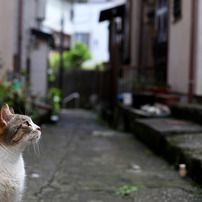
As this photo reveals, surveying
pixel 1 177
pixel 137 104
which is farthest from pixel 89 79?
pixel 1 177

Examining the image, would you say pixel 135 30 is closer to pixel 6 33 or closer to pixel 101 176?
pixel 6 33

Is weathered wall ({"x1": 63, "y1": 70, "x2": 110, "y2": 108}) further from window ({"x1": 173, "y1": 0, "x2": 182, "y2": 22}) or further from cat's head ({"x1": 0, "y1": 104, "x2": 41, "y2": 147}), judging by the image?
cat's head ({"x1": 0, "y1": 104, "x2": 41, "y2": 147})

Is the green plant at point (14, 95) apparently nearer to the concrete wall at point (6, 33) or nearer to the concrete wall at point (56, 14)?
the concrete wall at point (6, 33)

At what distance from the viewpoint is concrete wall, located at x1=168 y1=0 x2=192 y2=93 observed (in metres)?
8.78

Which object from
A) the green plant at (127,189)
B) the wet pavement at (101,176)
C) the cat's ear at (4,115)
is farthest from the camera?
the green plant at (127,189)

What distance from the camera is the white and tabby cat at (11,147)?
259cm

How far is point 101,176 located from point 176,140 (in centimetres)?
150

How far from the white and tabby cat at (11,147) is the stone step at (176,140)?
238 cm

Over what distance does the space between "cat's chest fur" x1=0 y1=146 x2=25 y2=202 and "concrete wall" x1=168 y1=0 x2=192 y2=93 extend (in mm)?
6812

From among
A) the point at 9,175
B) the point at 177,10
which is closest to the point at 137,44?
the point at 177,10

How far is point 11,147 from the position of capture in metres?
2.61

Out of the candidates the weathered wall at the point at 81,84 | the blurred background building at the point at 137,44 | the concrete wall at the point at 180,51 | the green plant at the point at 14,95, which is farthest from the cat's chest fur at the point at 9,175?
the weathered wall at the point at 81,84

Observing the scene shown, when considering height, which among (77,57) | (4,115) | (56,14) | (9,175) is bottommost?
(9,175)

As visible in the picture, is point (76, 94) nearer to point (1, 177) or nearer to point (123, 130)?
point (123, 130)
